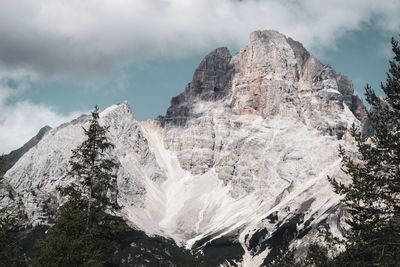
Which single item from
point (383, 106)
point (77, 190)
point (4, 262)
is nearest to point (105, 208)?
point (77, 190)

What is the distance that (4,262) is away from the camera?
35.5 metres

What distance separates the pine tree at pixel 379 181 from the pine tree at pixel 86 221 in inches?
555

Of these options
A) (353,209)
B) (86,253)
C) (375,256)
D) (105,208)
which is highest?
(105,208)

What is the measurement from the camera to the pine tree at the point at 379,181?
32.2m

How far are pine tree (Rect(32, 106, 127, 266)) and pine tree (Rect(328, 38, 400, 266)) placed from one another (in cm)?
1411

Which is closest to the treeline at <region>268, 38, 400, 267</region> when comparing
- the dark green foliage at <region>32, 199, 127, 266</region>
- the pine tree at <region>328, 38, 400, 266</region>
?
the pine tree at <region>328, 38, 400, 266</region>

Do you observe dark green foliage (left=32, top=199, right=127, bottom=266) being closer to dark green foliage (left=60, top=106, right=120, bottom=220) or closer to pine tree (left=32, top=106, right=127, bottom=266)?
pine tree (left=32, top=106, right=127, bottom=266)

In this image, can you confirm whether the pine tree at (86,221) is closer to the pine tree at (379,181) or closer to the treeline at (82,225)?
the treeline at (82,225)

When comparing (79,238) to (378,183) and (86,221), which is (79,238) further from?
(378,183)

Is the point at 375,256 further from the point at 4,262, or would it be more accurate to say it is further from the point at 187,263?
the point at 187,263

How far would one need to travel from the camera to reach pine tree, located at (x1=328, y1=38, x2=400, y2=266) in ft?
106

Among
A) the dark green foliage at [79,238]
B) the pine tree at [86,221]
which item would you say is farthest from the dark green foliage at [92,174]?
the dark green foliage at [79,238]

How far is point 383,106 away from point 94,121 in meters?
18.0

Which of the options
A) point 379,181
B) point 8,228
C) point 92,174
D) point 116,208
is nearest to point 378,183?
point 379,181
